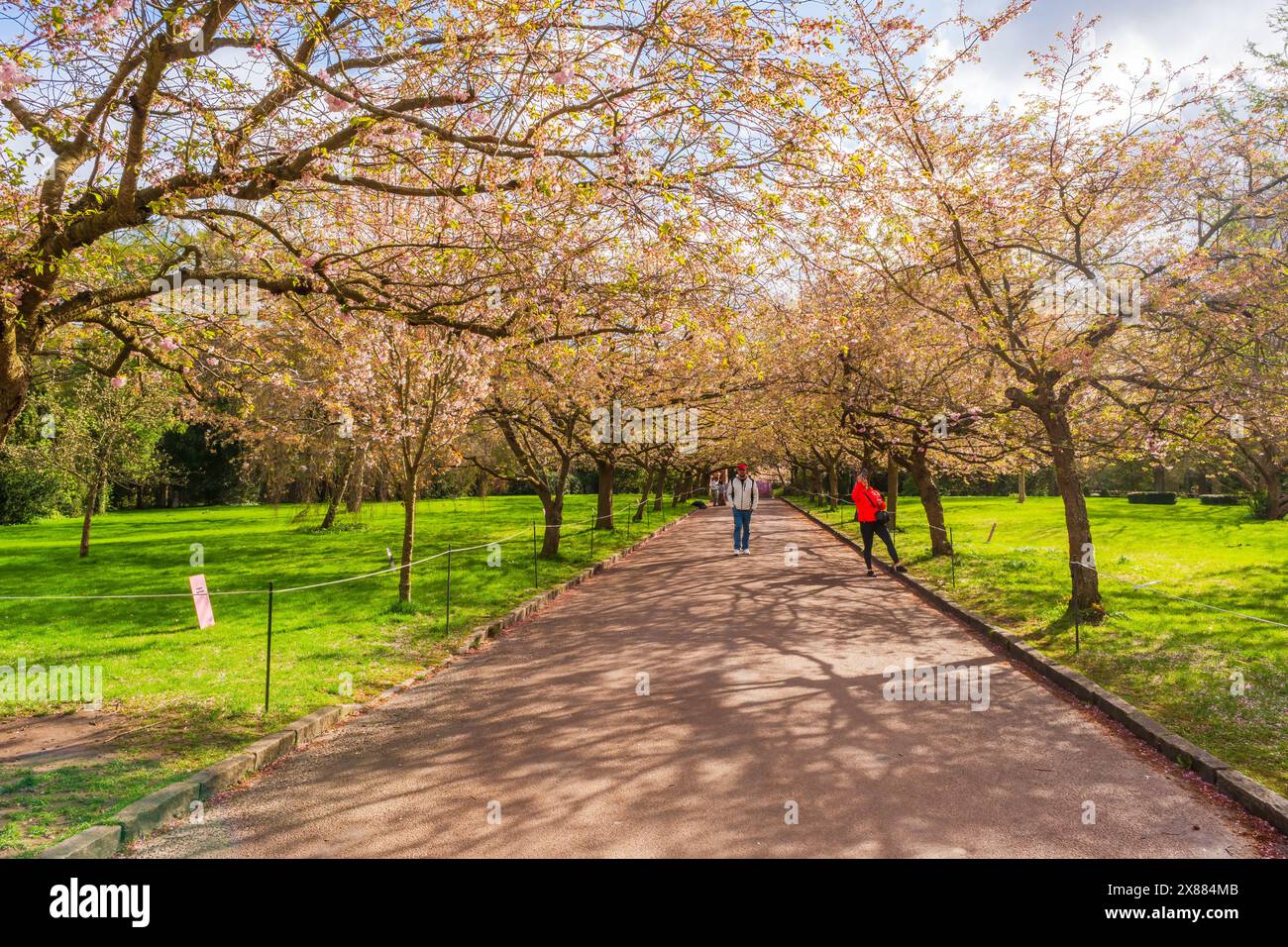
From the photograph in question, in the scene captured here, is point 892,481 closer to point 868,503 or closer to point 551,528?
point 868,503

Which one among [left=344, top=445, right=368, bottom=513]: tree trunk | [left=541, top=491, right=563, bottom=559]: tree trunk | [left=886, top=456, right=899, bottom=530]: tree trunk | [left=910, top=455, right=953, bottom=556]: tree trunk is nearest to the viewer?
[left=541, top=491, right=563, bottom=559]: tree trunk

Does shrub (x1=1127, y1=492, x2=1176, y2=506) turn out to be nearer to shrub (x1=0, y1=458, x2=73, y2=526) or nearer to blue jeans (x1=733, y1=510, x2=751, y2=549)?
blue jeans (x1=733, y1=510, x2=751, y2=549)

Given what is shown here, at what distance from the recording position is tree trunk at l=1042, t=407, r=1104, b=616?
1070 cm

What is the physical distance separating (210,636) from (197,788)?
6442 millimetres

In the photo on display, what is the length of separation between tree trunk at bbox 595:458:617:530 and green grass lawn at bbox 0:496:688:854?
156 cm

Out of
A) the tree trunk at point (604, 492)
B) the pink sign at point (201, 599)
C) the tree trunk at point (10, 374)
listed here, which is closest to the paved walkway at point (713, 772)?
the pink sign at point (201, 599)

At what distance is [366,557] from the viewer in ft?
65.2

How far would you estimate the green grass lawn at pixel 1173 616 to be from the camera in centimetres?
675

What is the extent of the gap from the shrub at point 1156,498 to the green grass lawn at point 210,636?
34872mm

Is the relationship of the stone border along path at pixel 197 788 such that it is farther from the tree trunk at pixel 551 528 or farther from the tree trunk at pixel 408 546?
the tree trunk at pixel 551 528

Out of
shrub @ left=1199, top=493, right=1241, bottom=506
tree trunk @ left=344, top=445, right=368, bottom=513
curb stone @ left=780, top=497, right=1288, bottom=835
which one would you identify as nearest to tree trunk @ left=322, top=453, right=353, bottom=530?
tree trunk @ left=344, top=445, right=368, bottom=513

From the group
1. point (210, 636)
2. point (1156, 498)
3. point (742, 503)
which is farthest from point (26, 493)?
point (1156, 498)

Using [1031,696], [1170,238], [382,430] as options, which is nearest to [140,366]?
[382,430]

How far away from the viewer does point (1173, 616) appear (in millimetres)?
11297
